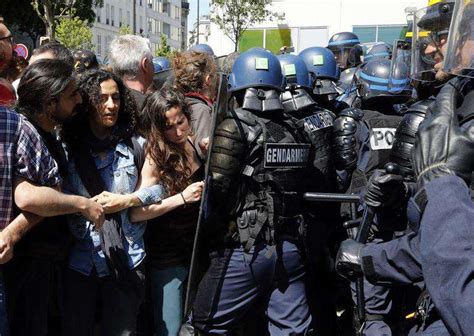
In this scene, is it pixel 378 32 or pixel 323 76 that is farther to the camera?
pixel 378 32

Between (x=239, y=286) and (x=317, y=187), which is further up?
(x=317, y=187)

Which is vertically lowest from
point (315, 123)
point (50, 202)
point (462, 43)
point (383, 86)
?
point (50, 202)

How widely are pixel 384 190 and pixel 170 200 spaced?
127cm

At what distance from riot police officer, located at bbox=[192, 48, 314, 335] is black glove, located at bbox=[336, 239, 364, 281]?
1.04 m

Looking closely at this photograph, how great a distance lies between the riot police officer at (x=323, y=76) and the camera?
5094 millimetres

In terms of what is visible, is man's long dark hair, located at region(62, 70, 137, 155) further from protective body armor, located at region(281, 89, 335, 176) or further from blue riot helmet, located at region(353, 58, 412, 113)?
blue riot helmet, located at region(353, 58, 412, 113)

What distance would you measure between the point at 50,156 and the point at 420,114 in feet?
6.71

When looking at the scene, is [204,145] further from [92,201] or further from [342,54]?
[342,54]

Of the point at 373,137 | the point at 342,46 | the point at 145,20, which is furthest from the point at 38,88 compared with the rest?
the point at 145,20

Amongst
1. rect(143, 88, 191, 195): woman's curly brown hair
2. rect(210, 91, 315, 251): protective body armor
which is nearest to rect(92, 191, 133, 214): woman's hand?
rect(143, 88, 191, 195): woman's curly brown hair

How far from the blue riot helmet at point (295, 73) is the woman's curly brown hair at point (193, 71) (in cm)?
57

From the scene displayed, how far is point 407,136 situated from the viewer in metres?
3.32

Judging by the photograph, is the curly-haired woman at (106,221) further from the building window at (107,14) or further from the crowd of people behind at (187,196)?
the building window at (107,14)

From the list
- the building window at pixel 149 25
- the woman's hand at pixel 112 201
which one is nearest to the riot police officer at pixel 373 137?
the woman's hand at pixel 112 201
